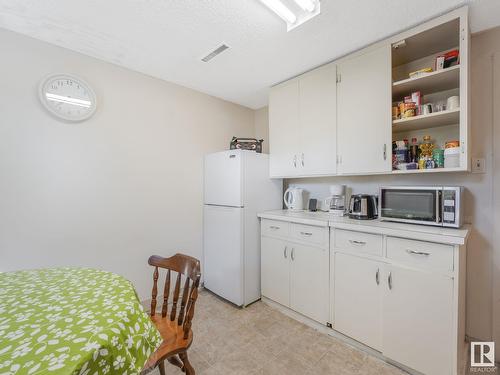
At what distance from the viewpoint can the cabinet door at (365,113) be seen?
173 cm

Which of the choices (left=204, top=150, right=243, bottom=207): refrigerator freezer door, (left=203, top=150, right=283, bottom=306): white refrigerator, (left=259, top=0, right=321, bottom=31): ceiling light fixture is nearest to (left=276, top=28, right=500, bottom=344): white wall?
(left=259, top=0, right=321, bottom=31): ceiling light fixture

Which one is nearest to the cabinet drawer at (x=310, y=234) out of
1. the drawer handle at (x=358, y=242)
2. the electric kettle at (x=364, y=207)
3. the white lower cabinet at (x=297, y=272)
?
the white lower cabinet at (x=297, y=272)

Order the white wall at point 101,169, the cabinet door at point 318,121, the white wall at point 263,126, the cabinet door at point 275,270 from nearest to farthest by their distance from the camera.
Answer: the white wall at point 101,169 → the cabinet door at point 318,121 → the cabinet door at point 275,270 → the white wall at point 263,126

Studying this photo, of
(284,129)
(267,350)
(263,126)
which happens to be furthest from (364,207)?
(263,126)

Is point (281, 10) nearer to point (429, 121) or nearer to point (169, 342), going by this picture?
point (429, 121)

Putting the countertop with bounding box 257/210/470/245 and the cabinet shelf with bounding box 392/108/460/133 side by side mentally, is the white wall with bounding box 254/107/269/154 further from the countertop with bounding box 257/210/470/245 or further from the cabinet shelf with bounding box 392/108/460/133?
the cabinet shelf with bounding box 392/108/460/133

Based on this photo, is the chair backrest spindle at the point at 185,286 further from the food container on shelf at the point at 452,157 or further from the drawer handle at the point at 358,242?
the food container on shelf at the point at 452,157

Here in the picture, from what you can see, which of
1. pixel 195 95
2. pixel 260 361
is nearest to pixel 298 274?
pixel 260 361

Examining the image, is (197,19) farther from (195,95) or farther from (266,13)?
(195,95)

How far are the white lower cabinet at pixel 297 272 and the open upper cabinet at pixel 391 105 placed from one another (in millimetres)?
694

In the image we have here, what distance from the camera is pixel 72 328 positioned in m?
0.71

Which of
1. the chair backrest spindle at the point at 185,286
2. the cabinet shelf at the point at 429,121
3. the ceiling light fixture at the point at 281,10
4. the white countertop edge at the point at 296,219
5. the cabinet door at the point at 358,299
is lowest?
the cabinet door at the point at 358,299

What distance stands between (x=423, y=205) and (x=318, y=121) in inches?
43.1

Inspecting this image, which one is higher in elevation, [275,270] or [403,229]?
[403,229]
